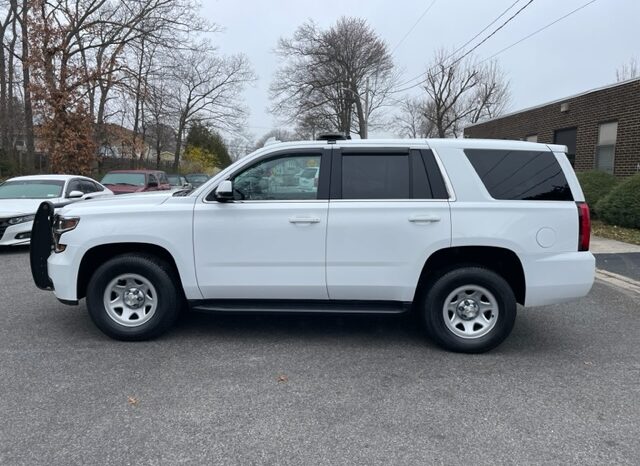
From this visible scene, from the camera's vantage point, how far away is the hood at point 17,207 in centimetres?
912

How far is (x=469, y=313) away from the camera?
14.7ft

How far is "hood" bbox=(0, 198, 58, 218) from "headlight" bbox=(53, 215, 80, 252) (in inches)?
199

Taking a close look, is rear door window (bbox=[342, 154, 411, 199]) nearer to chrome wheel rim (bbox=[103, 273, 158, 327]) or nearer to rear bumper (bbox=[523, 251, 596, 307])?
rear bumper (bbox=[523, 251, 596, 307])

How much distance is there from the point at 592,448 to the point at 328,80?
39652mm

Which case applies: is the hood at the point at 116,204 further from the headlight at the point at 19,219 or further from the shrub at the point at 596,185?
the shrub at the point at 596,185

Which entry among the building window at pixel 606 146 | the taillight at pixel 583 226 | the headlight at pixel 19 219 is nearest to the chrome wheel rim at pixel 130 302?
the taillight at pixel 583 226

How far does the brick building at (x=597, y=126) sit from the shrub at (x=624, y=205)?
2.33 metres

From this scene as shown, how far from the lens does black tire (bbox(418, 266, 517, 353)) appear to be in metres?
4.37

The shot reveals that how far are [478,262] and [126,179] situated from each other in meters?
13.1

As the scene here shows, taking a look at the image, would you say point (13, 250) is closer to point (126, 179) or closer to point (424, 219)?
point (126, 179)

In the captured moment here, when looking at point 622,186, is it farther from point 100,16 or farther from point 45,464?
point 100,16

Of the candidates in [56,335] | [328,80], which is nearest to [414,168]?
[56,335]

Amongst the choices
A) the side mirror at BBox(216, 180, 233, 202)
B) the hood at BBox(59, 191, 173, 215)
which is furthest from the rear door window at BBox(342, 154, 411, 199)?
the hood at BBox(59, 191, 173, 215)

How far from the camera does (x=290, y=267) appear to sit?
14.6 feet
